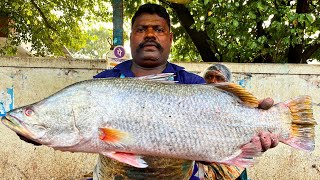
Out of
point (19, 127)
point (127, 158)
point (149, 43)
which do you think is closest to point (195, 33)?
point (149, 43)

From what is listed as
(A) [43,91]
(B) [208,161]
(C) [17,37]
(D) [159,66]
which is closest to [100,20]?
(C) [17,37]

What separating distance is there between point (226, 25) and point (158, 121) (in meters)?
4.03

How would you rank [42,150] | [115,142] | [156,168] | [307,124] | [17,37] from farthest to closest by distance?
[17,37], [42,150], [156,168], [307,124], [115,142]

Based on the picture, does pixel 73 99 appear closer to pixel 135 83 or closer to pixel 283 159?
pixel 135 83

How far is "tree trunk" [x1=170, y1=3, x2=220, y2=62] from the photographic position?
27.4 feet

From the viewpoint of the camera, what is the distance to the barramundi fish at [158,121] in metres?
2.79

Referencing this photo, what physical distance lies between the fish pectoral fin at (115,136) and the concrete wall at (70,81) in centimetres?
405

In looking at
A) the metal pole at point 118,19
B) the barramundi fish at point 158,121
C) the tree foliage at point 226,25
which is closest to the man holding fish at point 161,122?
the barramundi fish at point 158,121

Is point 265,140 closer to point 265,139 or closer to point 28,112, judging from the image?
point 265,139

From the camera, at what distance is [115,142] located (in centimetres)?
276

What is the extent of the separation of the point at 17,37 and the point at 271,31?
7.82 m

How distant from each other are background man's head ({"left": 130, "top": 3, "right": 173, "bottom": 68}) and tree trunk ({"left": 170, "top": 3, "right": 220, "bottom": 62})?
481 centimetres

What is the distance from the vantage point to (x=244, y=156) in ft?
9.57

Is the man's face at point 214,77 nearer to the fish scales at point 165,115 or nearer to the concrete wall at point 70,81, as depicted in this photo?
the concrete wall at point 70,81
